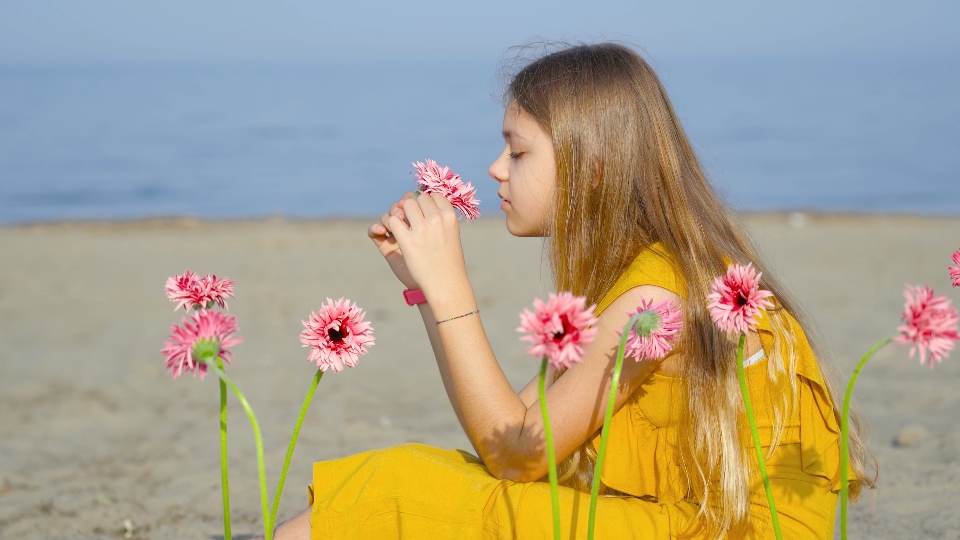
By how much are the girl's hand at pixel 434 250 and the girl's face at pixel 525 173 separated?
34 cm

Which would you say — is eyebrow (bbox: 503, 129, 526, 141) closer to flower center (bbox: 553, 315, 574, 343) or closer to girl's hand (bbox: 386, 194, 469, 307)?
girl's hand (bbox: 386, 194, 469, 307)

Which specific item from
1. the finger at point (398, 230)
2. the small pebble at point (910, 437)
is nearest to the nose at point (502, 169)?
the finger at point (398, 230)

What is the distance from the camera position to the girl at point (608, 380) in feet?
5.88

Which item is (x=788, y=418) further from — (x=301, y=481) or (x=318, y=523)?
(x=301, y=481)

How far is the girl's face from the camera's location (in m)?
2.06

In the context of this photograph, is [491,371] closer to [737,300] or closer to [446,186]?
[446,186]

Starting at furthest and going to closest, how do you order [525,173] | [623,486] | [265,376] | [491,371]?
[265,376] → [525,173] → [623,486] → [491,371]

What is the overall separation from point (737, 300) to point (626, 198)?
78cm

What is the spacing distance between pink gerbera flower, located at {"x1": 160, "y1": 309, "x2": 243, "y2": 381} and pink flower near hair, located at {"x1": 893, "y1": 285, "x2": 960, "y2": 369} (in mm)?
891

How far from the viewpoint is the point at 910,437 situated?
3.76m

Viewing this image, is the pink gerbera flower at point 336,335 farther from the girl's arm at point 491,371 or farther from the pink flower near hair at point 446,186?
the pink flower near hair at point 446,186

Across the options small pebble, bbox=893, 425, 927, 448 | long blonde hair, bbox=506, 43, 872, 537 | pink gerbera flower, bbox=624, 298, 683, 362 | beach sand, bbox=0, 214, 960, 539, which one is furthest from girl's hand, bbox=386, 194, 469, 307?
small pebble, bbox=893, 425, 927, 448

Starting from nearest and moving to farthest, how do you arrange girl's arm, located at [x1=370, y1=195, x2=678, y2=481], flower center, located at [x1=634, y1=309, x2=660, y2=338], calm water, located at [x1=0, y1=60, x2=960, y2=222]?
flower center, located at [x1=634, y1=309, x2=660, y2=338] → girl's arm, located at [x1=370, y1=195, x2=678, y2=481] → calm water, located at [x1=0, y1=60, x2=960, y2=222]

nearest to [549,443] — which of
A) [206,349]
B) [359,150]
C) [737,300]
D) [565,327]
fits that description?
[565,327]
